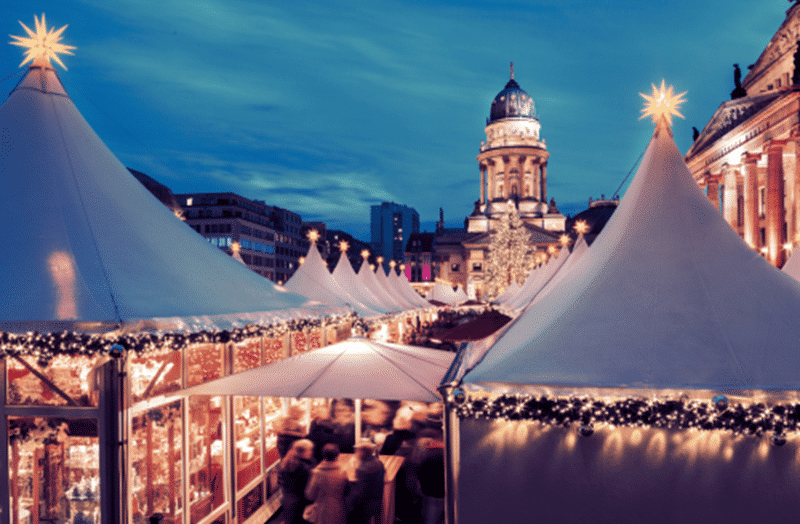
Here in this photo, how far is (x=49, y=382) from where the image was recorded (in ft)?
17.9

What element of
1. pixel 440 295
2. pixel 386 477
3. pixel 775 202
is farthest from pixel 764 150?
pixel 386 477

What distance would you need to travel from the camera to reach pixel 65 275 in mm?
5562

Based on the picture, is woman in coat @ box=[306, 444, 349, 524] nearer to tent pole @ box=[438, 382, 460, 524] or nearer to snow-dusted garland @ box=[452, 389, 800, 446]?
tent pole @ box=[438, 382, 460, 524]

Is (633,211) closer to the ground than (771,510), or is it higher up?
higher up

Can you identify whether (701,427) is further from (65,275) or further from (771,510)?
(65,275)

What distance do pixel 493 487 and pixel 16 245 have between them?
5.48m

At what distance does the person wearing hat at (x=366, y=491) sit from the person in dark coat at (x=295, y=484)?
1.00m

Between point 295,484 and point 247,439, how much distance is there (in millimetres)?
1692

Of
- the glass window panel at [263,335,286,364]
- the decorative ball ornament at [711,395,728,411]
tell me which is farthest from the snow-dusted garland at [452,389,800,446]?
the glass window panel at [263,335,286,364]

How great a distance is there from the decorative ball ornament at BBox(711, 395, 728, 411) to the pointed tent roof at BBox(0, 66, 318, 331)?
5.17 meters

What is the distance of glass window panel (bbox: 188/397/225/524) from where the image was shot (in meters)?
6.95

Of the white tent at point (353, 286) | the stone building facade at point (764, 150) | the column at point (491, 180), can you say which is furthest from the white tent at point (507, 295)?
the column at point (491, 180)

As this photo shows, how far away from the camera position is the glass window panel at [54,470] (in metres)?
5.47

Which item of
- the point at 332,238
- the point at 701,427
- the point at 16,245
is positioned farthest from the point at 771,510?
the point at 332,238
